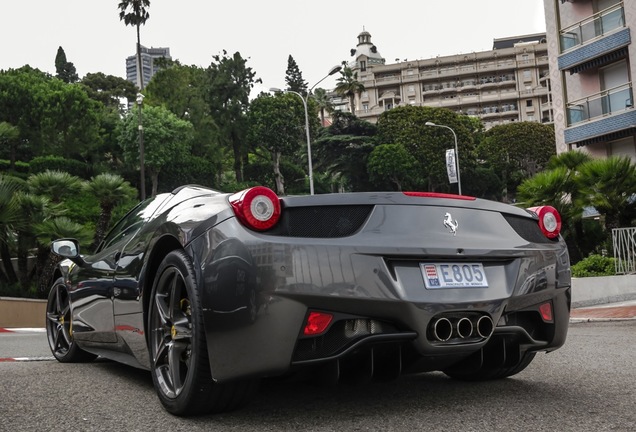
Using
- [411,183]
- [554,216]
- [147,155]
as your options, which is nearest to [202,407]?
[554,216]

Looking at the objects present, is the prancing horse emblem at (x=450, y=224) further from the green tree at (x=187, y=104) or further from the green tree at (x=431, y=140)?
the green tree at (x=187, y=104)

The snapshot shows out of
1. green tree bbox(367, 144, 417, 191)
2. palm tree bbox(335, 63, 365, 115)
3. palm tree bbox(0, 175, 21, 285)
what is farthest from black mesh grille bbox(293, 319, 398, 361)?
palm tree bbox(335, 63, 365, 115)

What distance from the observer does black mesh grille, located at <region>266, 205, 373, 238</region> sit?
116 inches

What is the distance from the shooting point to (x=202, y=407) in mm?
3029

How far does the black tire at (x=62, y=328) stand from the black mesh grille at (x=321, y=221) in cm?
277

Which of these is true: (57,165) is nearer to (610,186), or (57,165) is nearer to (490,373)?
(610,186)

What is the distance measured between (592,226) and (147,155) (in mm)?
44642

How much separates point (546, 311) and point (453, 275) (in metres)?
0.64

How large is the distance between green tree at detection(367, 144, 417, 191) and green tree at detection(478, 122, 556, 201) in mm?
11440

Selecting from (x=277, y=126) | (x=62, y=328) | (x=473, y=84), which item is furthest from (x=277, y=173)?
(x=62, y=328)

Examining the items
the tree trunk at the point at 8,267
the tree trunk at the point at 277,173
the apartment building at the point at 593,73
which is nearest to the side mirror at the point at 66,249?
the tree trunk at the point at 8,267

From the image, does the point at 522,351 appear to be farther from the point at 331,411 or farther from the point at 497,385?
the point at 331,411

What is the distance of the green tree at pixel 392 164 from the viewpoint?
Result: 6400 cm

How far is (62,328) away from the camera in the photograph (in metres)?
5.43
